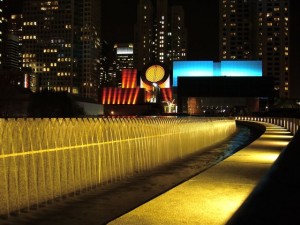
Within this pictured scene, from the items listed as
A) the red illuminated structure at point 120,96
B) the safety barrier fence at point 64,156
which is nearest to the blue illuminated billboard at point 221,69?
the red illuminated structure at point 120,96

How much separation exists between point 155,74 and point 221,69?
18216 mm

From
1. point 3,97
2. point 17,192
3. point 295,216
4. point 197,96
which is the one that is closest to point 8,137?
point 17,192

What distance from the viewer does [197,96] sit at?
12388 cm

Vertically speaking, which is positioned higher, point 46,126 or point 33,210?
point 46,126

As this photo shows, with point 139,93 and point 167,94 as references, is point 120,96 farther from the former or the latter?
point 167,94

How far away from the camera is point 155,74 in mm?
131500

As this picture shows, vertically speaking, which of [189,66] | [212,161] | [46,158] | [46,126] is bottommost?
[212,161]

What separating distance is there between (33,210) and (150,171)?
8.85m

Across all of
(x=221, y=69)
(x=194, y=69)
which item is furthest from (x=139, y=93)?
(x=221, y=69)

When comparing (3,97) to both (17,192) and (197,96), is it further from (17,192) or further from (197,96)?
(17,192)

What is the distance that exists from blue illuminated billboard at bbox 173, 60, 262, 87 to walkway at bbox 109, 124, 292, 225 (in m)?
113

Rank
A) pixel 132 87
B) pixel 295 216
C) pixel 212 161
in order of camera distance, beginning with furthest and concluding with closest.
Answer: pixel 132 87 → pixel 212 161 → pixel 295 216

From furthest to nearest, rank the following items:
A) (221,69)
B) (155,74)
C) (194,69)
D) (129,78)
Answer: (129,78) → (155,74) → (194,69) → (221,69)

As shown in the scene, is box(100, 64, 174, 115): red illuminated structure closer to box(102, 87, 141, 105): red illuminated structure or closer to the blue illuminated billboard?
box(102, 87, 141, 105): red illuminated structure
